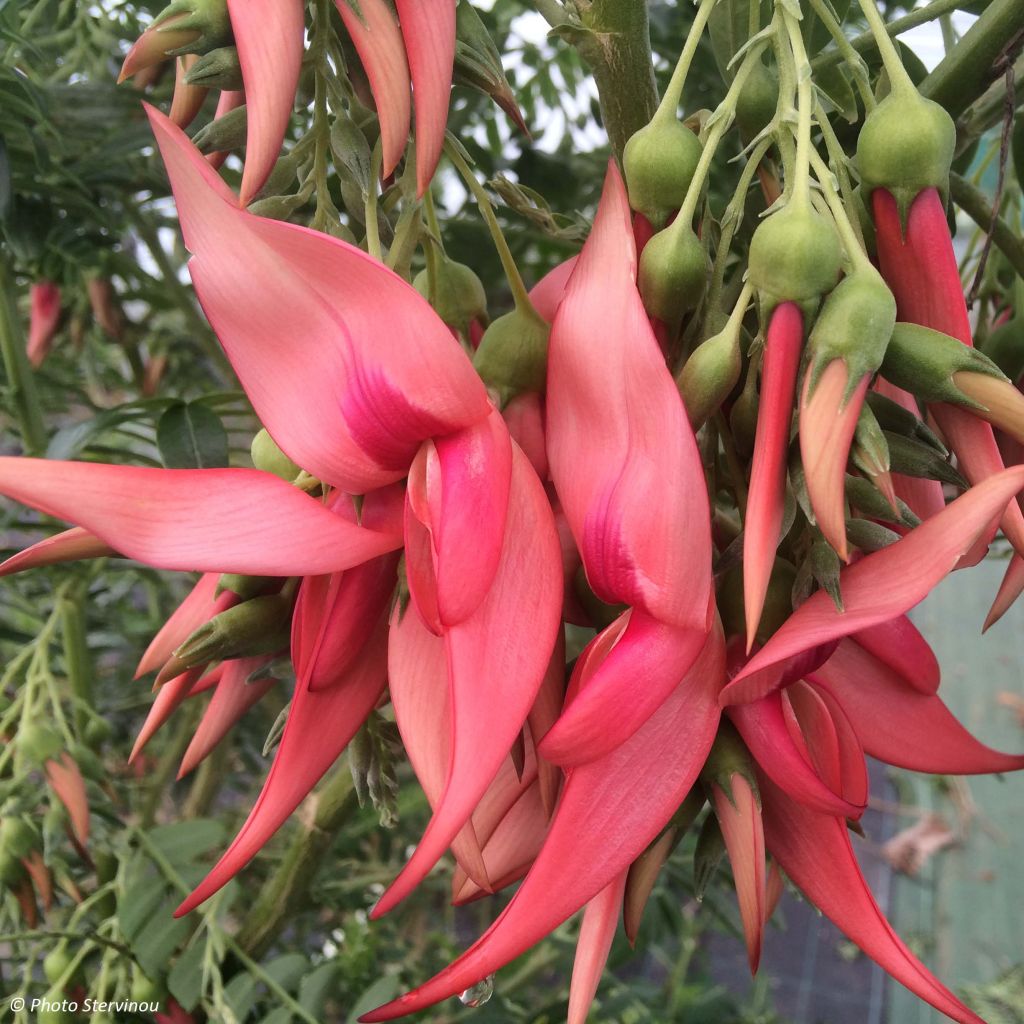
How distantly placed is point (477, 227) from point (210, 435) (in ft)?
0.85

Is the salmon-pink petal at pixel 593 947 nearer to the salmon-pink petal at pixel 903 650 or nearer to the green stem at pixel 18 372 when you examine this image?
the salmon-pink petal at pixel 903 650

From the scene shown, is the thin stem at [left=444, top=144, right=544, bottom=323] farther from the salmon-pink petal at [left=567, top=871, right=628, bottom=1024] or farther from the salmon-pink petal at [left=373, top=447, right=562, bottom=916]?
the salmon-pink petal at [left=567, top=871, right=628, bottom=1024]

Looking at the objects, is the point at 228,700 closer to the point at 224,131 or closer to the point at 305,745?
the point at 305,745

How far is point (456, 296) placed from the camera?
44 cm

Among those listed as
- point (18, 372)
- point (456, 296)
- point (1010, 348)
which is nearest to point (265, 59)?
point (456, 296)

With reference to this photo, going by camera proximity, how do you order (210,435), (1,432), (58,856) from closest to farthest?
(210,435)
(58,856)
(1,432)

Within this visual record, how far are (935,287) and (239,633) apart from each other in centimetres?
25

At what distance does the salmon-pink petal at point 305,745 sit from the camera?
1.10 feet

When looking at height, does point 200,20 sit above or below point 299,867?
above

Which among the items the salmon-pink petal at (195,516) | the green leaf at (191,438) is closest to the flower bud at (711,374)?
A: the salmon-pink petal at (195,516)

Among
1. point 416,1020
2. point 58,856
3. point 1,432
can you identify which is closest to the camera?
point 58,856

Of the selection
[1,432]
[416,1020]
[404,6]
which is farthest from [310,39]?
[1,432]

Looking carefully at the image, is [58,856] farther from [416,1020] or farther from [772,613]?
[772,613]

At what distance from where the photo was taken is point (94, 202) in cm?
77
